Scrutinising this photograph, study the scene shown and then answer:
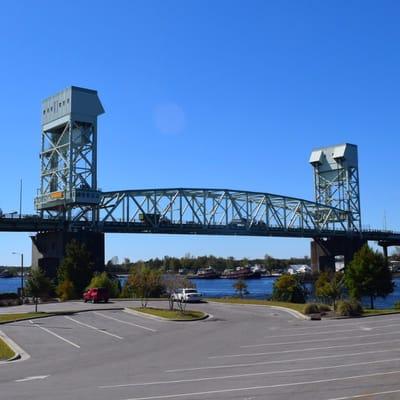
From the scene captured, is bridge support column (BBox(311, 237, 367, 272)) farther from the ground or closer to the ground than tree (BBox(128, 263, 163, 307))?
farther from the ground

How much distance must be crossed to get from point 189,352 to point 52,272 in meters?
83.3

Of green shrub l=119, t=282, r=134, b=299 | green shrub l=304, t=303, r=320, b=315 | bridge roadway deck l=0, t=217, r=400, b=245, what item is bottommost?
green shrub l=304, t=303, r=320, b=315

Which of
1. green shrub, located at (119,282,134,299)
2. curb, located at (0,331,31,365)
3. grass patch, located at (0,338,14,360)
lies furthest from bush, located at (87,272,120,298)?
grass patch, located at (0,338,14,360)

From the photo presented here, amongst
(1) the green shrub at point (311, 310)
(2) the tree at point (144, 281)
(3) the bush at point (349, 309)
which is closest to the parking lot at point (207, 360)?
(3) the bush at point (349, 309)

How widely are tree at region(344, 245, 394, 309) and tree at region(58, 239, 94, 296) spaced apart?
110 feet

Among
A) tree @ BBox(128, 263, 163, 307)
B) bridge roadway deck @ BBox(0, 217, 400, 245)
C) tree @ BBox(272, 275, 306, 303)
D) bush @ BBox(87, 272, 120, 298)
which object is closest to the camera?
tree @ BBox(128, 263, 163, 307)

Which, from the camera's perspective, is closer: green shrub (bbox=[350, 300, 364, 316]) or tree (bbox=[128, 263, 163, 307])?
green shrub (bbox=[350, 300, 364, 316])

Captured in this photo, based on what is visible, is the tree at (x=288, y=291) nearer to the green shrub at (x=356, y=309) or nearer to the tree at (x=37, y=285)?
the green shrub at (x=356, y=309)

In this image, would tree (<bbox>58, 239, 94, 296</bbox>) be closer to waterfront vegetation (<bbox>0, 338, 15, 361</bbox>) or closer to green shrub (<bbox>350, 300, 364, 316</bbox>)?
green shrub (<bbox>350, 300, 364, 316</bbox>)

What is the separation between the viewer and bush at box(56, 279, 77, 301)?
234 feet

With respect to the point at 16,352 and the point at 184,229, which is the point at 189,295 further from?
the point at 184,229

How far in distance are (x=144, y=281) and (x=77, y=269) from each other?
16167mm

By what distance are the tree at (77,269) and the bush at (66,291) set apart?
1242 mm

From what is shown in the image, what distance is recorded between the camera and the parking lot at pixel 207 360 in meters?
15.9
